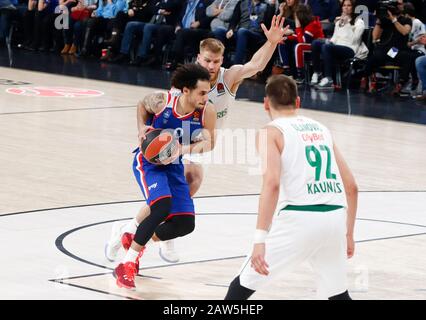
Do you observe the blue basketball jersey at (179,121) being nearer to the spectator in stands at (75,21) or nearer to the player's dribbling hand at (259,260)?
the player's dribbling hand at (259,260)

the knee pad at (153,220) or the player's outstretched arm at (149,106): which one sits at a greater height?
the player's outstretched arm at (149,106)

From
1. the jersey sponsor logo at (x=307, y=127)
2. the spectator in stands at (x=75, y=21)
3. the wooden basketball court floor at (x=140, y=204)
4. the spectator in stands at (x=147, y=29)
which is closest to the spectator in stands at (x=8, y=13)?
the spectator in stands at (x=75, y=21)

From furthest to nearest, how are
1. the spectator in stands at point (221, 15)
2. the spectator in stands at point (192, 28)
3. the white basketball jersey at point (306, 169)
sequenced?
the spectator in stands at point (192, 28), the spectator in stands at point (221, 15), the white basketball jersey at point (306, 169)

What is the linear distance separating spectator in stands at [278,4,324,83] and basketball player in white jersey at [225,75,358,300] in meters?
12.7

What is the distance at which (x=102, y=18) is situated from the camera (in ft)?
70.5

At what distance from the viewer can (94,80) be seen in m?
18.4

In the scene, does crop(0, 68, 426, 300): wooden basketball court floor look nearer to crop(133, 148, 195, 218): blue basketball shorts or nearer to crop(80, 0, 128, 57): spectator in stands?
crop(133, 148, 195, 218): blue basketball shorts

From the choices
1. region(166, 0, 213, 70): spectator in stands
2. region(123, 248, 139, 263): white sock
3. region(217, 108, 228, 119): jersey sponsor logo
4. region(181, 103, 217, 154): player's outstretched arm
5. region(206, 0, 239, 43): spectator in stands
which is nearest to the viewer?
region(123, 248, 139, 263): white sock

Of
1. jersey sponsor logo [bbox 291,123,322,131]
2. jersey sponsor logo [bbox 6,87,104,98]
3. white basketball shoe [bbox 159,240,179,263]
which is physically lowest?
jersey sponsor logo [bbox 6,87,104,98]

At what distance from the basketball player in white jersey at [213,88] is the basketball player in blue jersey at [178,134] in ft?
0.54

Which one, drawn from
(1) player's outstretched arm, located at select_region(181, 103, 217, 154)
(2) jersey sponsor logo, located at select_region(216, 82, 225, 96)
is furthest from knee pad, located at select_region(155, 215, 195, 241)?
(2) jersey sponsor logo, located at select_region(216, 82, 225, 96)

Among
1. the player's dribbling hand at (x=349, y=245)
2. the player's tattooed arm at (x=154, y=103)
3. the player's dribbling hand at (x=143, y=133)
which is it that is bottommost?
the player's dribbling hand at (x=349, y=245)

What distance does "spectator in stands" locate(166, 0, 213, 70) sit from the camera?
19.3 m

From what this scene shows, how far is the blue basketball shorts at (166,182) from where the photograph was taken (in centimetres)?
681
